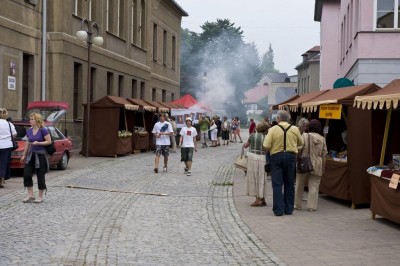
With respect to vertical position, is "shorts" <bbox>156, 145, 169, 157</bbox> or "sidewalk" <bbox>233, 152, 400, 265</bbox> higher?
"shorts" <bbox>156, 145, 169, 157</bbox>

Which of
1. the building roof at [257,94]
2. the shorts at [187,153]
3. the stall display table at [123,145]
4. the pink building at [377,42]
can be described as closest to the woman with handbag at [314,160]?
the shorts at [187,153]

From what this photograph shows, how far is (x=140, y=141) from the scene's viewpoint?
26828 millimetres

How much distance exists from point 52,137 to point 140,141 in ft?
32.8

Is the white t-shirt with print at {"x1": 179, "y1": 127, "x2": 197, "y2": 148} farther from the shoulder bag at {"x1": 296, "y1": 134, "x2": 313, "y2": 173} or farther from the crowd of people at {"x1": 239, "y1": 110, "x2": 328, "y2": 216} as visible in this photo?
the shoulder bag at {"x1": 296, "y1": 134, "x2": 313, "y2": 173}

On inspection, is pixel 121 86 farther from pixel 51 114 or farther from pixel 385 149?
pixel 385 149

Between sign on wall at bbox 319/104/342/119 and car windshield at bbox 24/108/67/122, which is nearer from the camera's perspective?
sign on wall at bbox 319/104/342/119

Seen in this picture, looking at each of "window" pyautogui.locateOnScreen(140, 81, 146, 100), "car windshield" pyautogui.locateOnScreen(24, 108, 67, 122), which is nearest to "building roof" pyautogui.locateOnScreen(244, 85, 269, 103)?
"window" pyautogui.locateOnScreen(140, 81, 146, 100)

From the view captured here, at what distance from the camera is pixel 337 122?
1390 centimetres

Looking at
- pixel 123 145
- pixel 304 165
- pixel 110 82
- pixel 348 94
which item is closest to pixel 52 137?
pixel 123 145

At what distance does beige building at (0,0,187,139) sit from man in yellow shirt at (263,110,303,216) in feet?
43.6

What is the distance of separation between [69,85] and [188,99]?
1274 centimetres

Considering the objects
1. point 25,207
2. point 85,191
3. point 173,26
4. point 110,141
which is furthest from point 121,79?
point 25,207

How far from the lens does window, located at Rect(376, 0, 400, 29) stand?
18.1 meters

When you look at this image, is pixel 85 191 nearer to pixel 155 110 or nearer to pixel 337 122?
pixel 337 122
